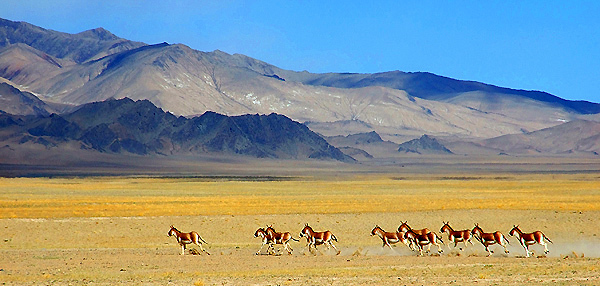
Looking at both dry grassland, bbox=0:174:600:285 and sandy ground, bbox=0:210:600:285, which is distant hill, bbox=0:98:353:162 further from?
sandy ground, bbox=0:210:600:285

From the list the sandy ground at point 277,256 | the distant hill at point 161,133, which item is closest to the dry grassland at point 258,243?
the sandy ground at point 277,256

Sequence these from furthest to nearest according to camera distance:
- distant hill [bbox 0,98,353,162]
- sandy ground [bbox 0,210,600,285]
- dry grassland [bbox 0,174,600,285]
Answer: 1. distant hill [bbox 0,98,353,162]
2. dry grassland [bbox 0,174,600,285]
3. sandy ground [bbox 0,210,600,285]

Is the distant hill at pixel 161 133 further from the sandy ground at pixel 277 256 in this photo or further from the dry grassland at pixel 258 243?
the sandy ground at pixel 277 256

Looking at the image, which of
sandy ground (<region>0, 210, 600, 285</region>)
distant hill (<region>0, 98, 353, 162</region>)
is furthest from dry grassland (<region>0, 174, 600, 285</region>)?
distant hill (<region>0, 98, 353, 162</region>)

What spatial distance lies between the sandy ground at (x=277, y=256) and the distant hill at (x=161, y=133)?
128733mm

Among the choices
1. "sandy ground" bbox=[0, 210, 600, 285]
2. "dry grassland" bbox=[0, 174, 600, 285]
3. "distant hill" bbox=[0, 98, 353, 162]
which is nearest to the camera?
"sandy ground" bbox=[0, 210, 600, 285]

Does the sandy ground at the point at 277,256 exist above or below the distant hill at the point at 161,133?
below

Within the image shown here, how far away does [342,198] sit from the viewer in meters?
52.9

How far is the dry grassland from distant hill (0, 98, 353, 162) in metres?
116

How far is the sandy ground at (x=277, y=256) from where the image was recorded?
19109 millimetres

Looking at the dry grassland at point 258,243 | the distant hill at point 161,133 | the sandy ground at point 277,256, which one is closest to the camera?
the sandy ground at point 277,256

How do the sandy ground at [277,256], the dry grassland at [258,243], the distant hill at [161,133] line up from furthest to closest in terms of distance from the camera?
A: the distant hill at [161,133] < the dry grassland at [258,243] < the sandy ground at [277,256]

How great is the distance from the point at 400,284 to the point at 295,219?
18564 millimetres

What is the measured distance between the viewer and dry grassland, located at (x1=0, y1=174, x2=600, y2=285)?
19.5 meters
